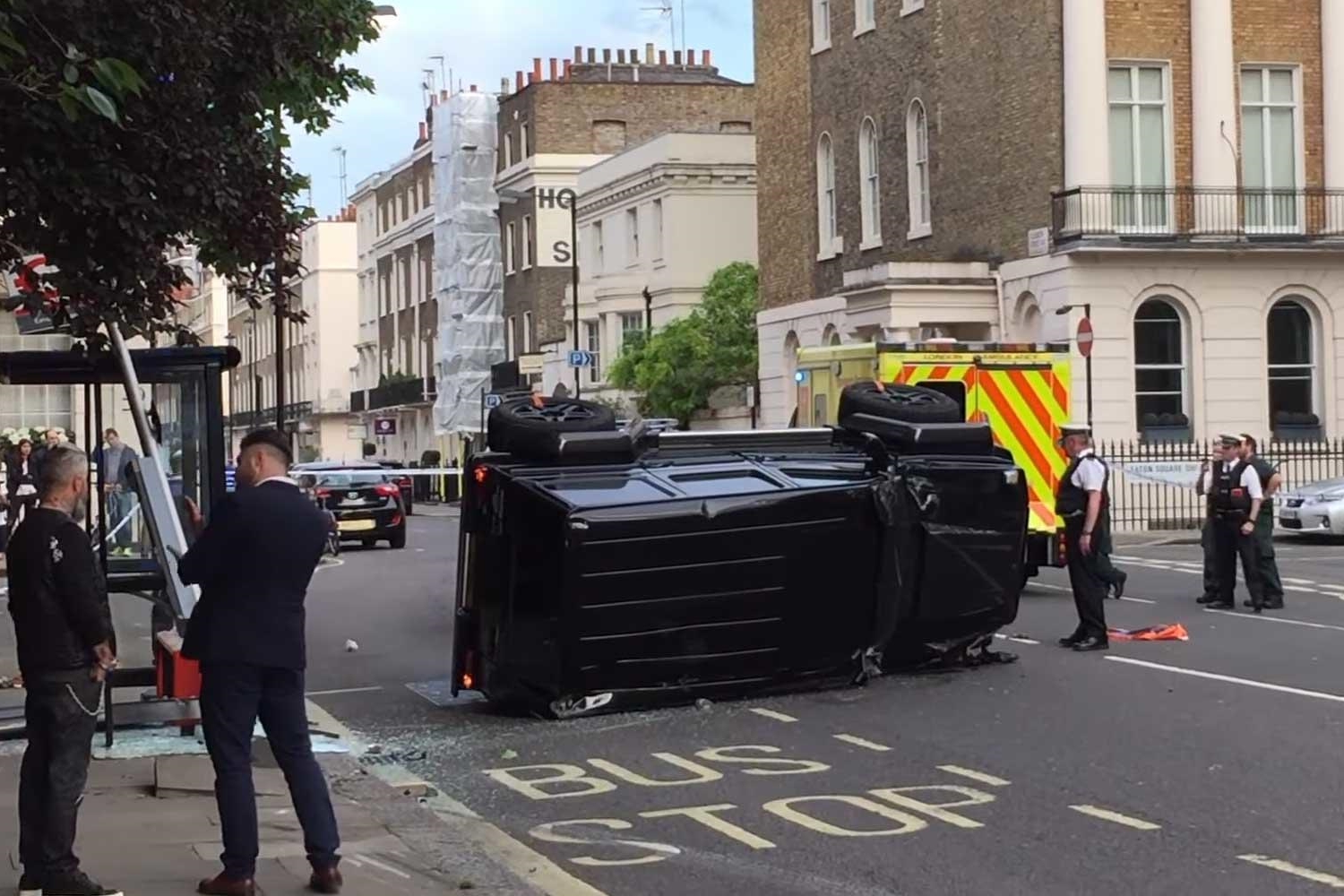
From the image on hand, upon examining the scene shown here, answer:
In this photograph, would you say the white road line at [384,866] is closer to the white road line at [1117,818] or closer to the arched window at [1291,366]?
the white road line at [1117,818]

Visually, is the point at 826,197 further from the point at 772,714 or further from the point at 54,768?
the point at 54,768

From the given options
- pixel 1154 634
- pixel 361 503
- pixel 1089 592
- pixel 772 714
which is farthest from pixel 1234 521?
pixel 361 503

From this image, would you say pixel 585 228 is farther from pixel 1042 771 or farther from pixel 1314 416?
pixel 1042 771

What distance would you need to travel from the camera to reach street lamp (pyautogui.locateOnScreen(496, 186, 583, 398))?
54781 mm

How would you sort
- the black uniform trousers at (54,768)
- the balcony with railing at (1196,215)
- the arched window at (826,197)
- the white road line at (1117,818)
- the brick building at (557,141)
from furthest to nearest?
the brick building at (557,141) → the arched window at (826,197) → the balcony with railing at (1196,215) → the white road line at (1117,818) → the black uniform trousers at (54,768)

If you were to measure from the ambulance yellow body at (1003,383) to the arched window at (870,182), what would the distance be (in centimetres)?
2119

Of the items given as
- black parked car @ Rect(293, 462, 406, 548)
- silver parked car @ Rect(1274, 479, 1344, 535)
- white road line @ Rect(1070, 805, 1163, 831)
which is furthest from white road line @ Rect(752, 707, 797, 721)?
black parked car @ Rect(293, 462, 406, 548)

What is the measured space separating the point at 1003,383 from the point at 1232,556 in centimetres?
299

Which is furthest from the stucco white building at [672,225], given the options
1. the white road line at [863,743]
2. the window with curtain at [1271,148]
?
the white road line at [863,743]

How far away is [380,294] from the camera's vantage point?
290 feet

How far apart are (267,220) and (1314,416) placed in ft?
93.9

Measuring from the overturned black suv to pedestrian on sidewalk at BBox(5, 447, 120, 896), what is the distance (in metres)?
4.20

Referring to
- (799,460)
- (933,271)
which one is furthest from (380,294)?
(799,460)

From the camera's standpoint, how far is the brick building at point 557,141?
217 feet
